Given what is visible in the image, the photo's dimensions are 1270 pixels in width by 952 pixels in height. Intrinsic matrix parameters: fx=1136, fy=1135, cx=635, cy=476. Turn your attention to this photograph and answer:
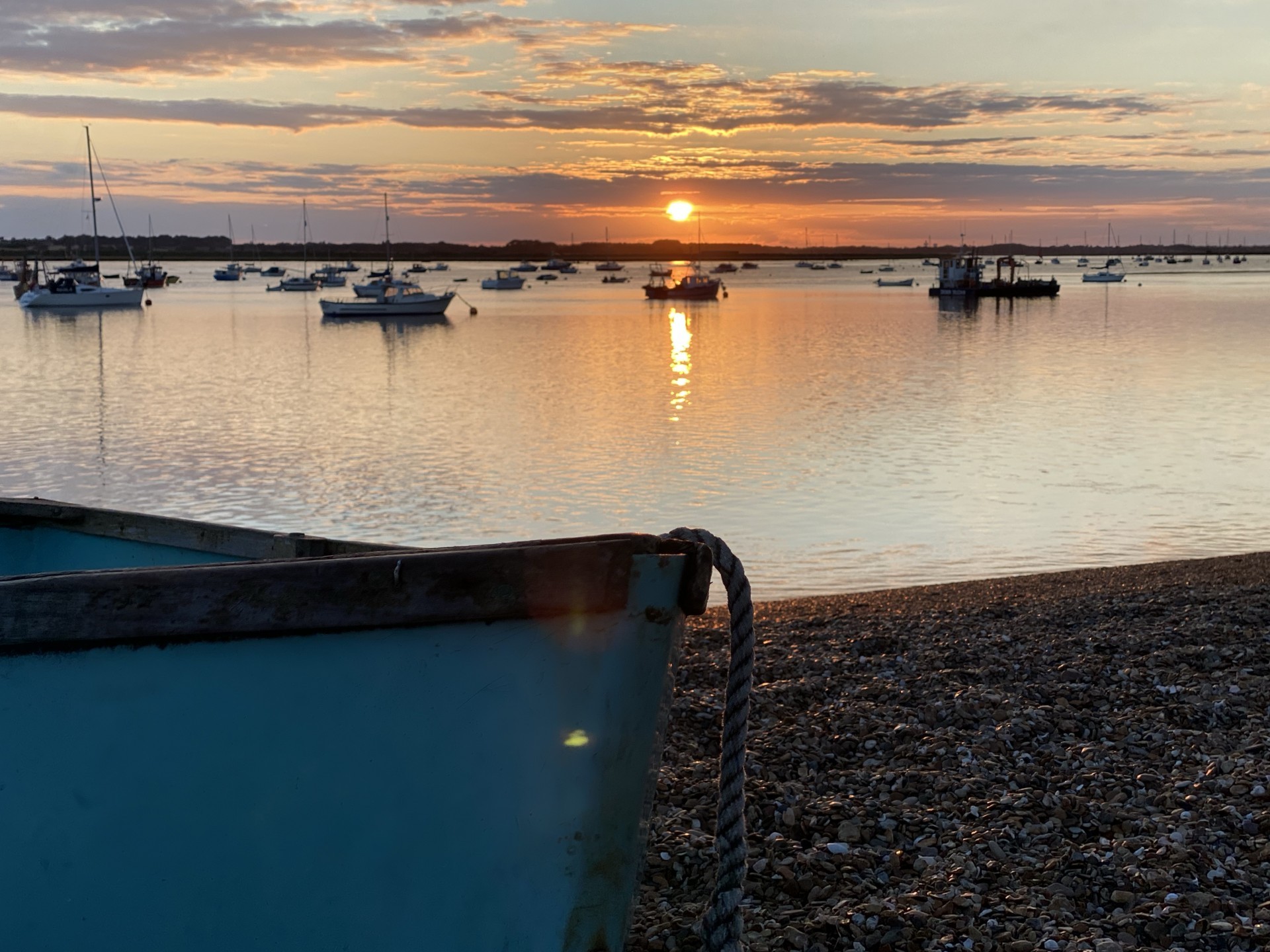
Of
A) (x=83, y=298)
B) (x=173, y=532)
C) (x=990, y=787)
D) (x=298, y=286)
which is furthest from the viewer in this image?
(x=298, y=286)

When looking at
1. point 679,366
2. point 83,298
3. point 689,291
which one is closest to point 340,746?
point 679,366

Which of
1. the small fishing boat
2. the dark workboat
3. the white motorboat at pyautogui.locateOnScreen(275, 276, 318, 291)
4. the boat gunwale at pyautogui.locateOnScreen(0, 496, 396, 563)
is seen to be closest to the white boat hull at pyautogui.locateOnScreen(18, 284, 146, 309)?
the white motorboat at pyautogui.locateOnScreen(275, 276, 318, 291)

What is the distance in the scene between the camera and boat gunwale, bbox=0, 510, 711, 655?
310 centimetres

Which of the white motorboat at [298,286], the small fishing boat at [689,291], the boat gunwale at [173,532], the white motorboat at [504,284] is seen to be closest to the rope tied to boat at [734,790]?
the boat gunwale at [173,532]

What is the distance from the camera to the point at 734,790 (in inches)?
135

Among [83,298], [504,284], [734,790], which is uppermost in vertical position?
[504,284]

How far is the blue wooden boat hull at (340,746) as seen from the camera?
312 centimetres

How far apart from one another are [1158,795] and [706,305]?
89.3 m

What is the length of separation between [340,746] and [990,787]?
10.5 ft

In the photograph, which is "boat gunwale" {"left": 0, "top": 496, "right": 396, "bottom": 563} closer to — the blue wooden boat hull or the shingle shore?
the blue wooden boat hull

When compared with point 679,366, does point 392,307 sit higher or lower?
higher

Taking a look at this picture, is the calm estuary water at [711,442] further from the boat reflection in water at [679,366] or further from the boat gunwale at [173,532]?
the boat gunwale at [173,532]

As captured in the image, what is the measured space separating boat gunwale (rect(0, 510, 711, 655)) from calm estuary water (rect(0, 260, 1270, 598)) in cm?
810

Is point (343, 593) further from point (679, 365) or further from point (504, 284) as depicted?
point (504, 284)
